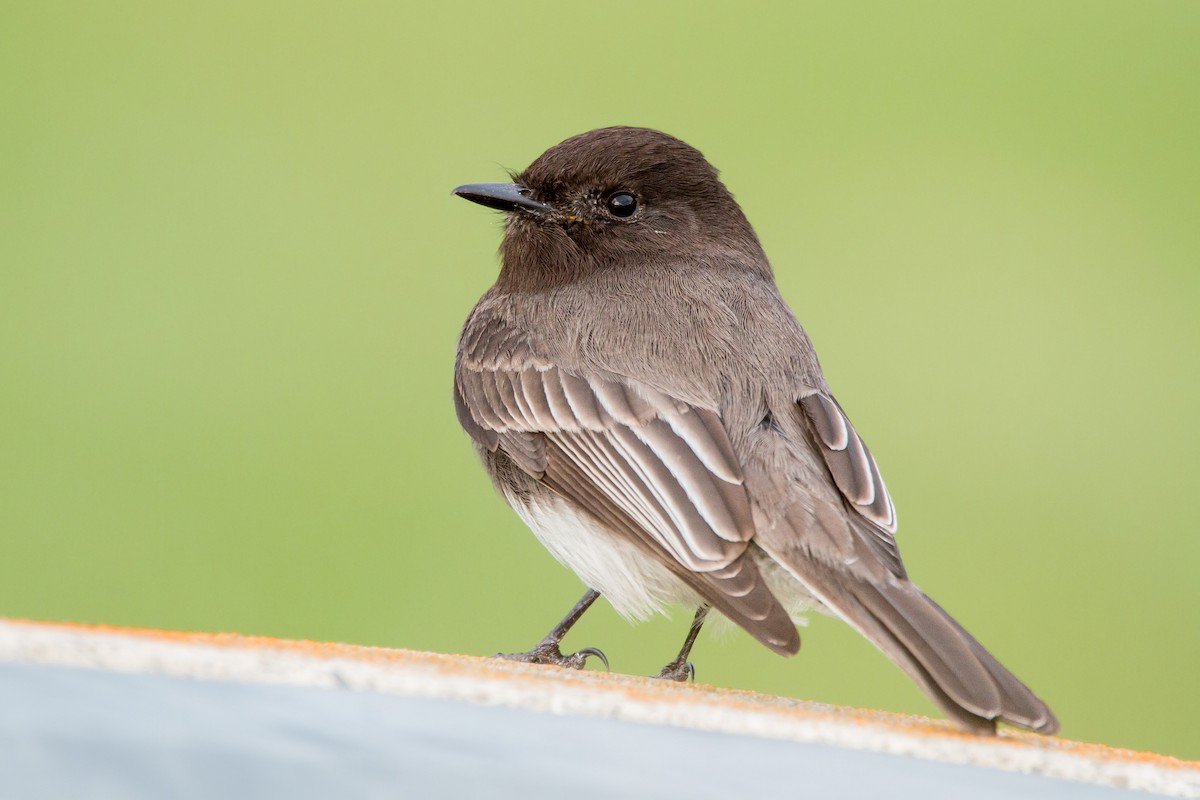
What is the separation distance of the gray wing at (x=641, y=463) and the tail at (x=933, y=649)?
0.13 metres

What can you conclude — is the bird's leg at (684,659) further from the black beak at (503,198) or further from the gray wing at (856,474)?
the black beak at (503,198)

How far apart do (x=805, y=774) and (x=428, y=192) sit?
617 cm

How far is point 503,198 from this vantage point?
156 inches

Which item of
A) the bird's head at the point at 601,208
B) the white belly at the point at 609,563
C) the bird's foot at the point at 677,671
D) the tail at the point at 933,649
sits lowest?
the bird's foot at the point at 677,671

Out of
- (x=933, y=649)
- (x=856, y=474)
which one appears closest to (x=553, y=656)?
(x=856, y=474)

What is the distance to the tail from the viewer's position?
205 centimetres

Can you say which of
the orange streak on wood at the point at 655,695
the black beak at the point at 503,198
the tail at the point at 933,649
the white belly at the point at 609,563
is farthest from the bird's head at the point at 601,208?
the orange streak on wood at the point at 655,695

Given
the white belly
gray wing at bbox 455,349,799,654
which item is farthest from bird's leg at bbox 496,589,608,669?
gray wing at bbox 455,349,799,654

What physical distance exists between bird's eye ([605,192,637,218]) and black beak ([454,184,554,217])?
168 mm

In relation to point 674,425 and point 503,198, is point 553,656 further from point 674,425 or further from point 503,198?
point 503,198

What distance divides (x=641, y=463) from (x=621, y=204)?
1.11 metres

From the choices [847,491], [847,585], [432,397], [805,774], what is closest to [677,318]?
[847,491]

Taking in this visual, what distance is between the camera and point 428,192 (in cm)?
737

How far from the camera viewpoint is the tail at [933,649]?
2.05 m
